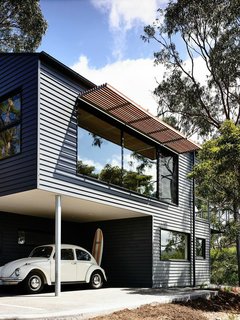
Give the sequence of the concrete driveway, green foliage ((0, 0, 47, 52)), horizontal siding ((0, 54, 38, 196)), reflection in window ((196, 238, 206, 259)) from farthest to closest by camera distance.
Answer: green foliage ((0, 0, 47, 52))
reflection in window ((196, 238, 206, 259))
horizontal siding ((0, 54, 38, 196))
the concrete driveway

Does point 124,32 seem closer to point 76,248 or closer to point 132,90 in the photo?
point 132,90

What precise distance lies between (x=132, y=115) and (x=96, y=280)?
17.8ft

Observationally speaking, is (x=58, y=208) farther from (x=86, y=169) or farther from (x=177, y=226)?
(x=177, y=226)

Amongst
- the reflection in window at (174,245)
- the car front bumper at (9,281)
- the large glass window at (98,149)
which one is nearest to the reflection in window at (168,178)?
the reflection in window at (174,245)

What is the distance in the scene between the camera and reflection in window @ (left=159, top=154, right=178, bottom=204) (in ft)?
54.5

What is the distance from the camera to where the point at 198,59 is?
74.7ft

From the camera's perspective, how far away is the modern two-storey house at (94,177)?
11164 millimetres

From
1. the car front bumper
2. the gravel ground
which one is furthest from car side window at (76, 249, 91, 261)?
the gravel ground

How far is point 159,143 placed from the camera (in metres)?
16.3

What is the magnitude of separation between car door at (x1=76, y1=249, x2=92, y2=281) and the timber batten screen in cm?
447

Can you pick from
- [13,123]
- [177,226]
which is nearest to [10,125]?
[13,123]

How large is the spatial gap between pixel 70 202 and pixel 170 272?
574 cm

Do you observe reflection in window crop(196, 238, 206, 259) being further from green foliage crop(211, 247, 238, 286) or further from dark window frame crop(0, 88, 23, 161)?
dark window frame crop(0, 88, 23, 161)

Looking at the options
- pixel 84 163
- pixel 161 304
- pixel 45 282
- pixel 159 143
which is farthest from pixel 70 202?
pixel 159 143
